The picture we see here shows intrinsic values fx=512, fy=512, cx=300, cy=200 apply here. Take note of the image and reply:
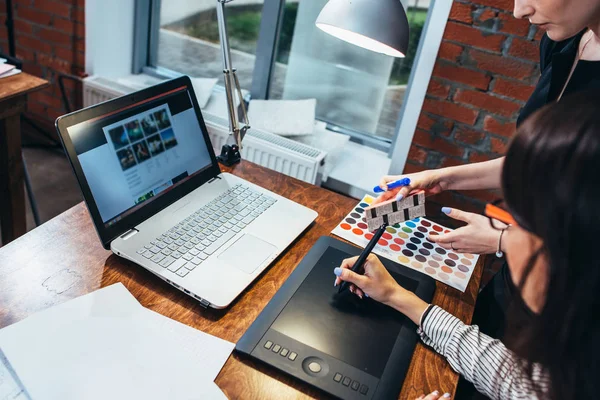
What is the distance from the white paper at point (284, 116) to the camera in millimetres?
2072

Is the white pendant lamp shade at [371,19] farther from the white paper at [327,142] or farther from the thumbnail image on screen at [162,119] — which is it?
the white paper at [327,142]

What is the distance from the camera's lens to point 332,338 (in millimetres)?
873

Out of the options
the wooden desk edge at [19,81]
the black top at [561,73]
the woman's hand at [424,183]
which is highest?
the black top at [561,73]

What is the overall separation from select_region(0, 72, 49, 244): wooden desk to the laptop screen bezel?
678 mm

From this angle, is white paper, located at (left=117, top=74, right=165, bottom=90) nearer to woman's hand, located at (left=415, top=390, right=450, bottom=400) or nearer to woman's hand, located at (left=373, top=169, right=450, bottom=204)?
woman's hand, located at (left=373, top=169, right=450, bottom=204)

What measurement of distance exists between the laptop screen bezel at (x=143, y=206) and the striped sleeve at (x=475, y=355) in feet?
1.89

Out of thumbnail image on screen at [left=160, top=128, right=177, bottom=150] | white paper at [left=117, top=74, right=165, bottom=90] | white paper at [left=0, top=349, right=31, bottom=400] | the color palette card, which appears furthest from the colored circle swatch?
white paper at [left=117, top=74, right=165, bottom=90]

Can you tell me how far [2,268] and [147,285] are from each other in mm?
255

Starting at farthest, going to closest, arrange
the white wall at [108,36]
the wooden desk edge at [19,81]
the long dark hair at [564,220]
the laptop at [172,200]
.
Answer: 1. the white wall at [108,36]
2. the wooden desk edge at [19,81]
3. the laptop at [172,200]
4. the long dark hair at [564,220]

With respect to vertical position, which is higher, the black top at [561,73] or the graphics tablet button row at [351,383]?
the black top at [561,73]

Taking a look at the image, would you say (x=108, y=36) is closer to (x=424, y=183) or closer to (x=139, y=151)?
(x=139, y=151)

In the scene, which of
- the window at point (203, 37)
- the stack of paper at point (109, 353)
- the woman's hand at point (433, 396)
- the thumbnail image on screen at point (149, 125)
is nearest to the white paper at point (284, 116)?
the window at point (203, 37)

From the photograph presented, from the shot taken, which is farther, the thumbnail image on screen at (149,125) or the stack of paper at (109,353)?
the thumbnail image on screen at (149,125)

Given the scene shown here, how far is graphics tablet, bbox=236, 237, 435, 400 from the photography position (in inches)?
31.9
